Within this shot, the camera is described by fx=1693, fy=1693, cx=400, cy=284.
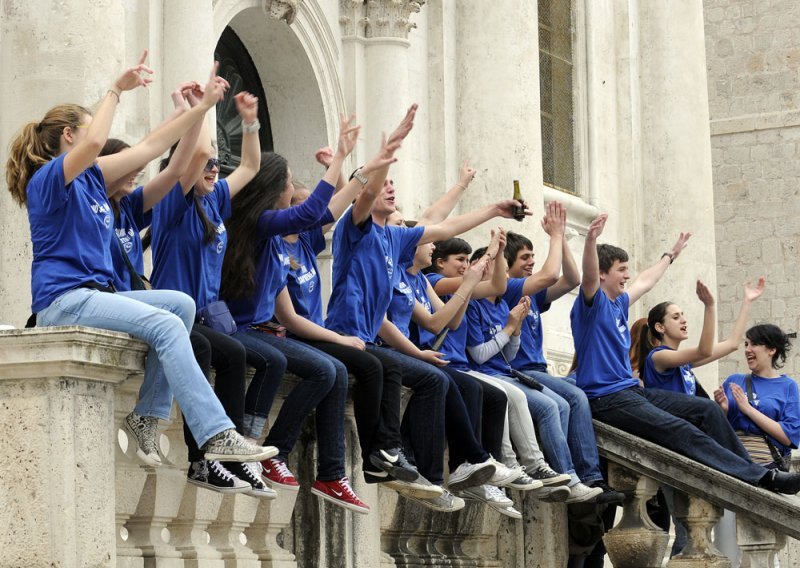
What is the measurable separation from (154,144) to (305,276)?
5.73 feet

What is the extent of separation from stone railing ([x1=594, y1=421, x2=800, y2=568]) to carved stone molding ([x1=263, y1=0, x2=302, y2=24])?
4.31 meters

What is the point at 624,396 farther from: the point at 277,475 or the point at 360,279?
the point at 277,475

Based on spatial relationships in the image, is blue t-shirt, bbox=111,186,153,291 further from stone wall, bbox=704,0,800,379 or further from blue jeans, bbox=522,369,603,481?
→ stone wall, bbox=704,0,800,379

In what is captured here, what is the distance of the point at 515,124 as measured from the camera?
14.0m

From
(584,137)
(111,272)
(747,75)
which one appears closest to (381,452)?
(111,272)

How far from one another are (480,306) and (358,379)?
2.27 metres

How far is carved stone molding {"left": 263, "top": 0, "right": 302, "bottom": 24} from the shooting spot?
41.0 ft

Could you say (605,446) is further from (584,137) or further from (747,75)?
(747,75)

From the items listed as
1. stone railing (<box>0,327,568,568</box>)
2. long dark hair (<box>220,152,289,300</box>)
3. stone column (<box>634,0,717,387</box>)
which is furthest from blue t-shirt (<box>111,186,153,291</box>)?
stone column (<box>634,0,717,387</box>)

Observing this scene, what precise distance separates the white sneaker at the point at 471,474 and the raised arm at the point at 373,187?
4.29ft

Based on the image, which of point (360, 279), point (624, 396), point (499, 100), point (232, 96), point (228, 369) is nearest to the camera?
A: point (228, 369)

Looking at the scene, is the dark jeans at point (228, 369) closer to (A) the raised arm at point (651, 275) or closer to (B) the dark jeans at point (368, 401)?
(B) the dark jeans at point (368, 401)

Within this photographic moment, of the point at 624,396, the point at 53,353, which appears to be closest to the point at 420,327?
the point at 624,396

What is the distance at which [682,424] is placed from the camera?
33.4 ft
